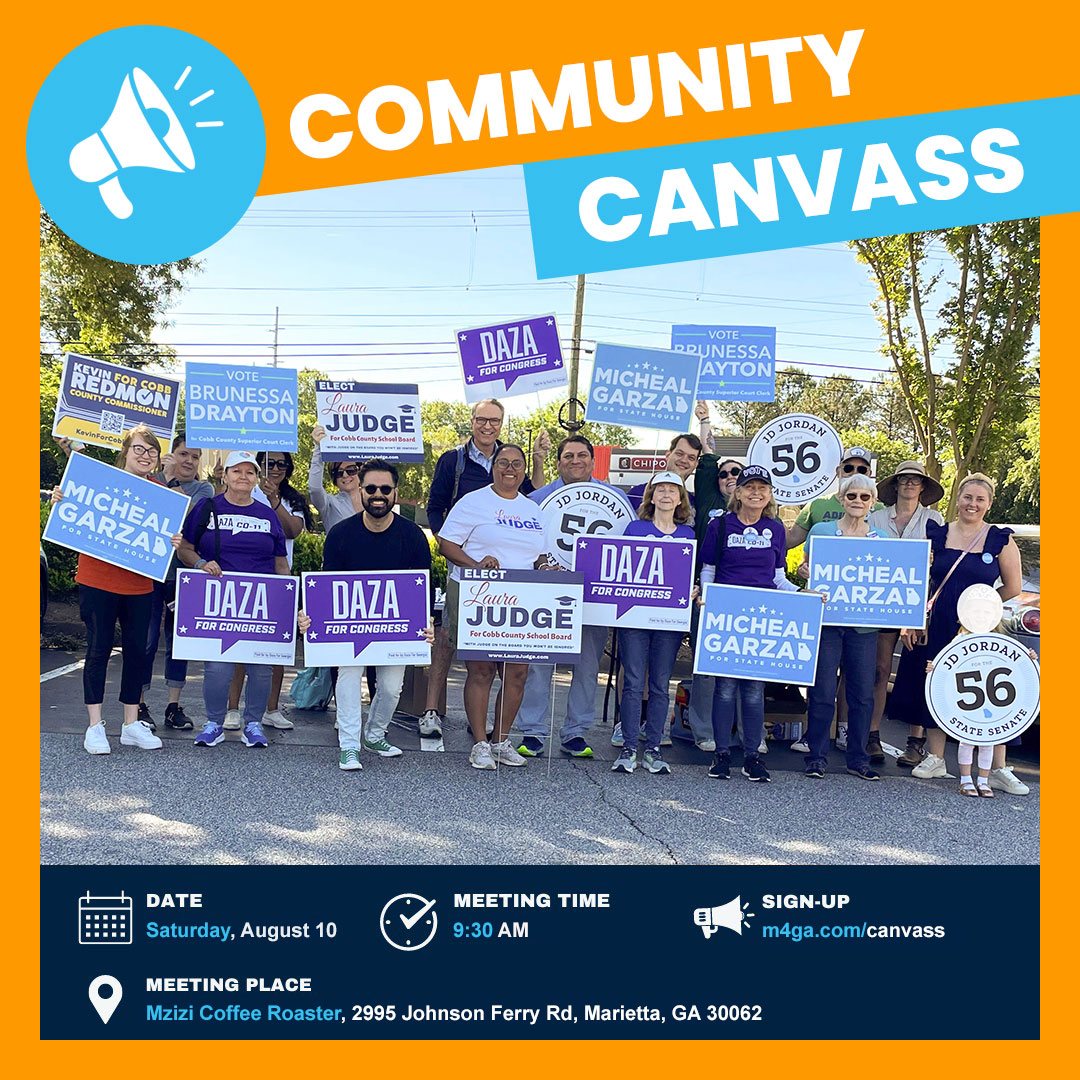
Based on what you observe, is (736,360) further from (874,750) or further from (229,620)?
(229,620)

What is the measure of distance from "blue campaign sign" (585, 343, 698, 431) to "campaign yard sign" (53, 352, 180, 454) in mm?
3239

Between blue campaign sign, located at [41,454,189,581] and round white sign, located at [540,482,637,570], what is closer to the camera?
blue campaign sign, located at [41,454,189,581]

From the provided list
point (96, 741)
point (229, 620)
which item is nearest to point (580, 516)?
point (229, 620)

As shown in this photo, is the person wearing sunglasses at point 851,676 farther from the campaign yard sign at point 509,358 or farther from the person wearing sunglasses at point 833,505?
the campaign yard sign at point 509,358

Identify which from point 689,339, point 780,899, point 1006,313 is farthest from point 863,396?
point 780,899

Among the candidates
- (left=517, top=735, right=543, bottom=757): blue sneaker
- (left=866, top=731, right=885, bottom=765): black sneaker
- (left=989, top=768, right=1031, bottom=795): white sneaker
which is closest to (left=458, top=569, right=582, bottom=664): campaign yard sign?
(left=517, top=735, right=543, bottom=757): blue sneaker

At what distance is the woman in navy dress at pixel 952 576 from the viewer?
6.84 meters

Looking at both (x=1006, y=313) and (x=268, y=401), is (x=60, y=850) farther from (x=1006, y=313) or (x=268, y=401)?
(x=1006, y=313)

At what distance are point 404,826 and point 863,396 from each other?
224 feet

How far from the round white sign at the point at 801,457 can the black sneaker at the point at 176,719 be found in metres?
4.63

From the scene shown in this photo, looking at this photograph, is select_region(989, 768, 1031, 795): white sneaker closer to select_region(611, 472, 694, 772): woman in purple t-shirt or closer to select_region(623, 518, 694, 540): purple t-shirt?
select_region(611, 472, 694, 772): woman in purple t-shirt

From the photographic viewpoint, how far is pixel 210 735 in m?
6.66

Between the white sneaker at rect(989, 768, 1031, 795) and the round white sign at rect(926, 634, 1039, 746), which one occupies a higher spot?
the round white sign at rect(926, 634, 1039, 746)

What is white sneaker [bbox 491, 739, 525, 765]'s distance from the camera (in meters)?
6.65
